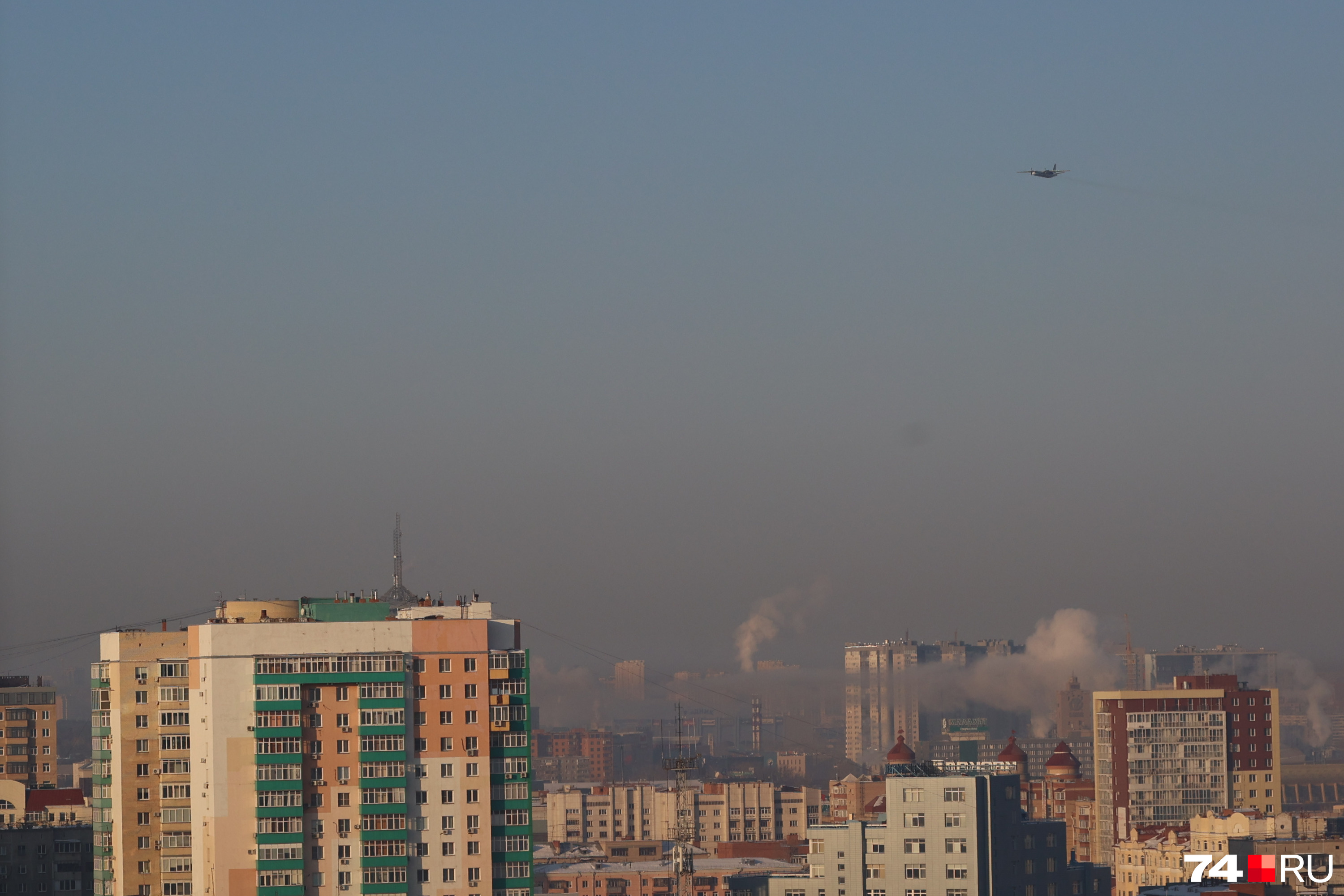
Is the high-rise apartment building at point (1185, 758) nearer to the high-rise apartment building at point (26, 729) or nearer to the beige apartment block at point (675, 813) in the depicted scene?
the beige apartment block at point (675, 813)

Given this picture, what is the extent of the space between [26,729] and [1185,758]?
221 feet

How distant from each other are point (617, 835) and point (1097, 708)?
Answer: 6079 centimetres

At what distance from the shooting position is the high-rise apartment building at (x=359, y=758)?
55.9 metres

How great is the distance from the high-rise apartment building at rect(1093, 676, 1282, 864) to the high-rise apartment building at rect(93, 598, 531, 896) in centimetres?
7724

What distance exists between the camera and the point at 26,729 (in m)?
116

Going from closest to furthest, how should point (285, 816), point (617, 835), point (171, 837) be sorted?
point (285, 816) → point (171, 837) → point (617, 835)

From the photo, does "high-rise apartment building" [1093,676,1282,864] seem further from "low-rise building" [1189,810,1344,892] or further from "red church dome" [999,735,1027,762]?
"red church dome" [999,735,1027,762]

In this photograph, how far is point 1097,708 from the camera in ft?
432

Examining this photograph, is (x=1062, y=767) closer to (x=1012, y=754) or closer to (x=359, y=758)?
(x=1012, y=754)

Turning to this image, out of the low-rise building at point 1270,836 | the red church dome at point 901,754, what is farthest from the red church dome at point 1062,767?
the low-rise building at point 1270,836

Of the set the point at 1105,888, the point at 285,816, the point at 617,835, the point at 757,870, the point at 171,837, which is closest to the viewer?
the point at 285,816

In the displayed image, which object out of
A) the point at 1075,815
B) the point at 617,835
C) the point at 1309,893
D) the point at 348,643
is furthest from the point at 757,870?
the point at 348,643

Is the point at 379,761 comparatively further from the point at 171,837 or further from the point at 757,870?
the point at 757,870

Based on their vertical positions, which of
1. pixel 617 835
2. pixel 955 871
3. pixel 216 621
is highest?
pixel 216 621
